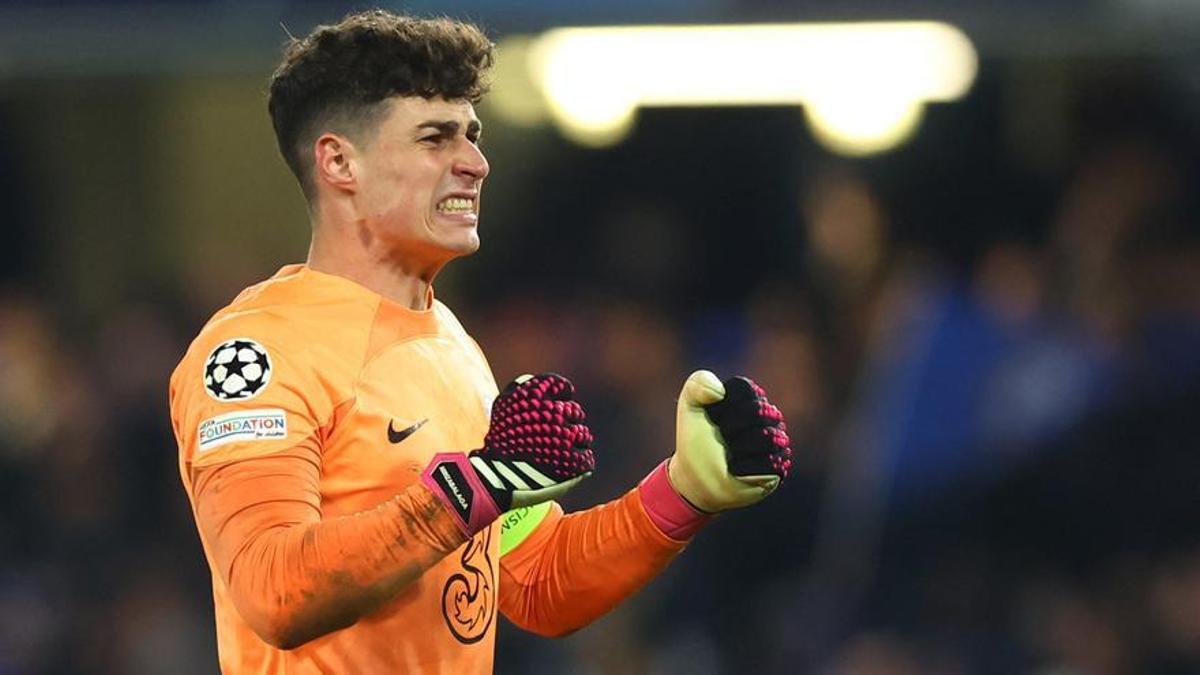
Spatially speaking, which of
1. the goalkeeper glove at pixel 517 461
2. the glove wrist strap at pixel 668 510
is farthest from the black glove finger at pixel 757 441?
the goalkeeper glove at pixel 517 461

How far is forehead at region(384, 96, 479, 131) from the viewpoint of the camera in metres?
3.89

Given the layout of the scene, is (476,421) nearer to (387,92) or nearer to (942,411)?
(387,92)

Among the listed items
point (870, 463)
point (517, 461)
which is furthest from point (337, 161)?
point (870, 463)

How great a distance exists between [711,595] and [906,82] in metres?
2.55

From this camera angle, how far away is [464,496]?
3400 millimetres

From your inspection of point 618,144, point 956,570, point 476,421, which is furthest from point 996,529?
point 476,421

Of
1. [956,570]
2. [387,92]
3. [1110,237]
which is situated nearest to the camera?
[387,92]

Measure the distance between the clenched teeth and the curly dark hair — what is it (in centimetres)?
19

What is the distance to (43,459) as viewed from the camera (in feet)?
29.9

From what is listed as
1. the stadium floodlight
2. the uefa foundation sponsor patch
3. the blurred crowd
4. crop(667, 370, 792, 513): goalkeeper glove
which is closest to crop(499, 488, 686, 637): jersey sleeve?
crop(667, 370, 792, 513): goalkeeper glove

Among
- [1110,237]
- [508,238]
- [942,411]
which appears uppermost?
[508,238]

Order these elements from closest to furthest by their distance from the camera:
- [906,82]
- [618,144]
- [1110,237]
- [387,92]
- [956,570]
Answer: [387,92] → [956,570] → [1110,237] → [906,82] → [618,144]

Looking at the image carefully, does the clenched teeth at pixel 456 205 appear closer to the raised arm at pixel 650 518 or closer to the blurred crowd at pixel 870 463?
the raised arm at pixel 650 518

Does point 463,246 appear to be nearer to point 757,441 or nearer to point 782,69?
point 757,441
